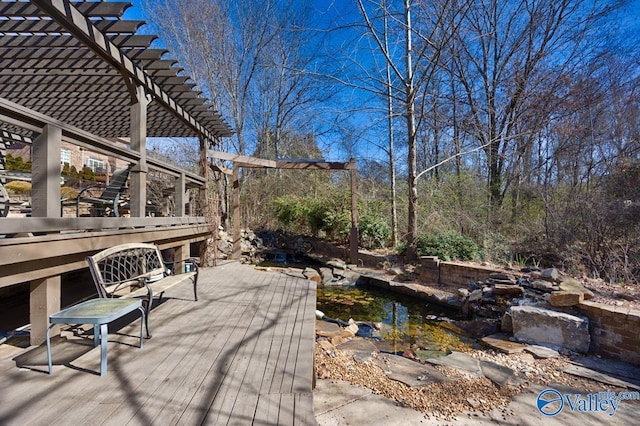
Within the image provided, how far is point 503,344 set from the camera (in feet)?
11.9

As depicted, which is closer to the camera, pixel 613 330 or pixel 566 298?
pixel 613 330

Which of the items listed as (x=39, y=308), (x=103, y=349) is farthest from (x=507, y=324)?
(x=39, y=308)

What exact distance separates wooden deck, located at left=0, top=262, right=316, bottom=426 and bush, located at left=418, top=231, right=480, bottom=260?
4.73 meters

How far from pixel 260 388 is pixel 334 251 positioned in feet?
27.1

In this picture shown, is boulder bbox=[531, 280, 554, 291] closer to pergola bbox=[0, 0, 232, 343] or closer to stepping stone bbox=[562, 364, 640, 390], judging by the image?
stepping stone bbox=[562, 364, 640, 390]

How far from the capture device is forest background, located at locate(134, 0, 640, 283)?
21.7 ft

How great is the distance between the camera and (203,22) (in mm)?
12633

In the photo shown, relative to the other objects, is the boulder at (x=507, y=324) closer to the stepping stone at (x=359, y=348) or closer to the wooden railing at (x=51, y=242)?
the stepping stone at (x=359, y=348)

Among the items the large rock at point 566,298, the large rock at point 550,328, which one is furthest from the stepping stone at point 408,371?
the large rock at point 566,298

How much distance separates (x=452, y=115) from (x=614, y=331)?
33.2ft

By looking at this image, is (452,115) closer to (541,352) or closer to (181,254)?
(541,352)

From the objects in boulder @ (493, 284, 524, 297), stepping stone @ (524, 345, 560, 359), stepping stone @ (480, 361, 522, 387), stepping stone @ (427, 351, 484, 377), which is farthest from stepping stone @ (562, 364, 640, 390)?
boulder @ (493, 284, 524, 297)

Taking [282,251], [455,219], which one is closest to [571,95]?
[455,219]

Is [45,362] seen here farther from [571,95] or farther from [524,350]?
[571,95]
